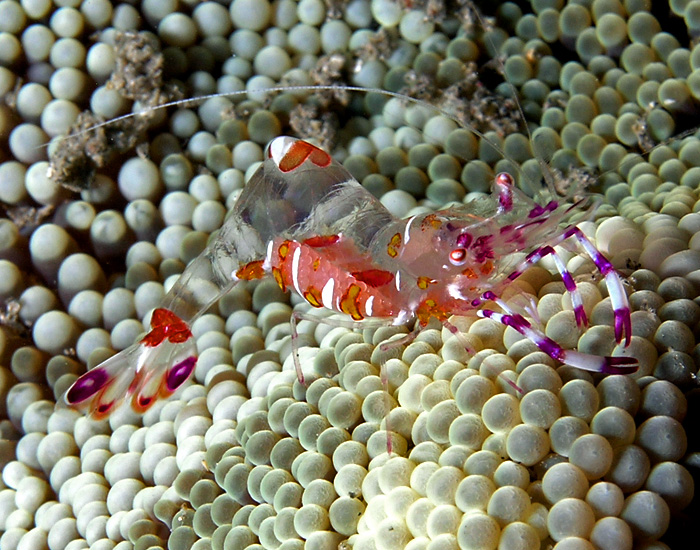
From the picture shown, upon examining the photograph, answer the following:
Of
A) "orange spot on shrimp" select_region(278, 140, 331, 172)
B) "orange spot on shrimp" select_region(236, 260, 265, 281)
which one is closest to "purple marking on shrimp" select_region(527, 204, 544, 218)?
"orange spot on shrimp" select_region(278, 140, 331, 172)

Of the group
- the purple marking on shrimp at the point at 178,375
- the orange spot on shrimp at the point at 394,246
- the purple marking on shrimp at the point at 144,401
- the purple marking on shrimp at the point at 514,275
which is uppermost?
the orange spot on shrimp at the point at 394,246

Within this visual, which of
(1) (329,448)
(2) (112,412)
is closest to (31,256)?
(2) (112,412)

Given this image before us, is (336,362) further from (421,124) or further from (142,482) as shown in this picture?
(421,124)

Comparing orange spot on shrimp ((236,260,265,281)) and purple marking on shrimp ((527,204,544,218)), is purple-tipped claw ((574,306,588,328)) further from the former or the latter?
orange spot on shrimp ((236,260,265,281))

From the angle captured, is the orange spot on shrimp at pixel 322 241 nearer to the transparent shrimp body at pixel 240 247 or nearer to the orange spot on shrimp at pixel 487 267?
the transparent shrimp body at pixel 240 247

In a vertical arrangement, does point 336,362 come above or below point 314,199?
below

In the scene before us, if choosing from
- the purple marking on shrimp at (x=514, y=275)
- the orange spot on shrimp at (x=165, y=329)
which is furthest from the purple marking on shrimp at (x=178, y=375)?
the purple marking on shrimp at (x=514, y=275)
